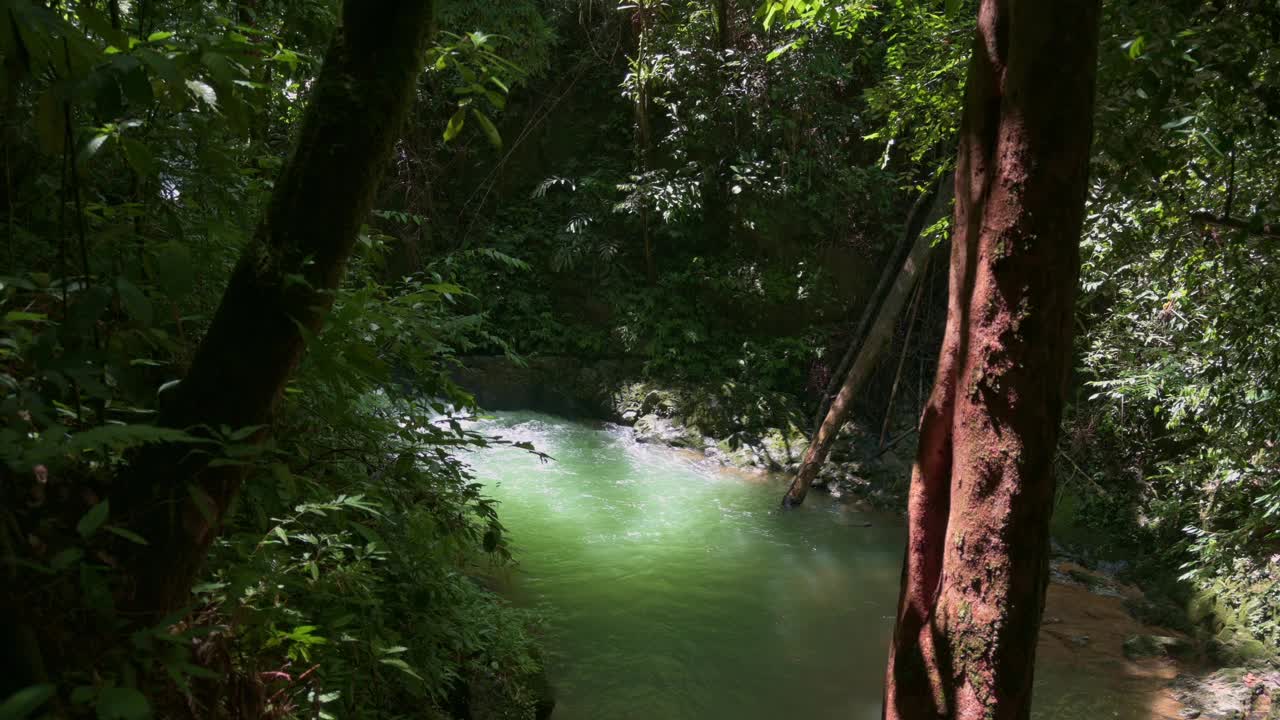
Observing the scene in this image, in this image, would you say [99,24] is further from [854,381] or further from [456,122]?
[854,381]

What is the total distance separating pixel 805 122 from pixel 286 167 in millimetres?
11357

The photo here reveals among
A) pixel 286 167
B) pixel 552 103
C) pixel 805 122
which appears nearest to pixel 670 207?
pixel 805 122

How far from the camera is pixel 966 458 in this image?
86.9 inches

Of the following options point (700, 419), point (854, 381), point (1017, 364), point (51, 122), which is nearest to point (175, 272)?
point (51, 122)

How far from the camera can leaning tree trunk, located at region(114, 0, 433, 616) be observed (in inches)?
55.2

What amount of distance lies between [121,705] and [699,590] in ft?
18.7

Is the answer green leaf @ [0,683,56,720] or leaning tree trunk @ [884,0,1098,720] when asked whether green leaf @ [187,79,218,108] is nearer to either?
green leaf @ [0,683,56,720]

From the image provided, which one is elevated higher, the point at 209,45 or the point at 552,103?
the point at 552,103

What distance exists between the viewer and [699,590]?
6.44m

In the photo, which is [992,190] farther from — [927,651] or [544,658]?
[544,658]

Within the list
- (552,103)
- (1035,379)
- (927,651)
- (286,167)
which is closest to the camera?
(286,167)

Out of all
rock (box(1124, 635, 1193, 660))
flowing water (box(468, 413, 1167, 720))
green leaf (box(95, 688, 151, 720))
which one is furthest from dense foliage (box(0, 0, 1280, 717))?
flowing water (box(468, 413, 1167, 720))

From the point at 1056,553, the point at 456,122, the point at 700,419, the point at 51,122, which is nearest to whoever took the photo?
the point at 51,122

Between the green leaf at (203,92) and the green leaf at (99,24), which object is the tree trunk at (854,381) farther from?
the green leaf at (99,24)
